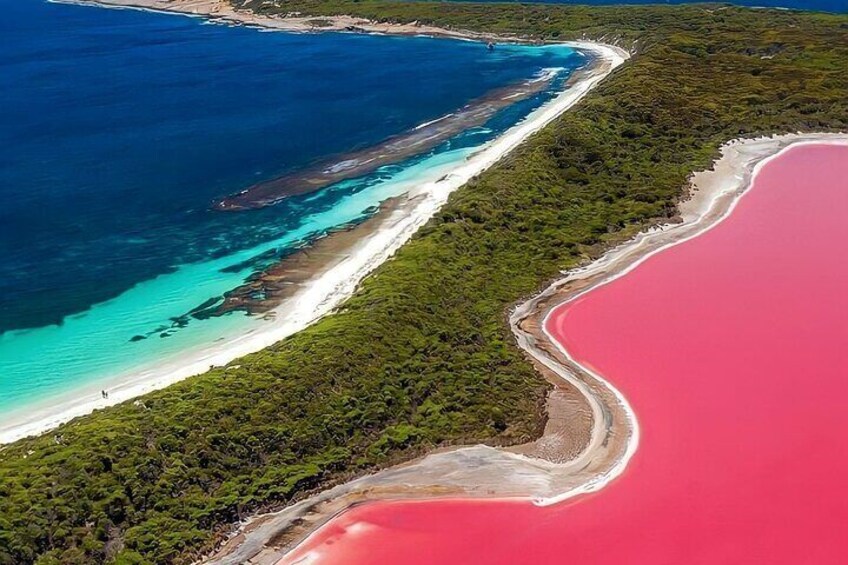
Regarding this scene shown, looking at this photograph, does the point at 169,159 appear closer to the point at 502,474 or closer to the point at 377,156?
the point at 377,156

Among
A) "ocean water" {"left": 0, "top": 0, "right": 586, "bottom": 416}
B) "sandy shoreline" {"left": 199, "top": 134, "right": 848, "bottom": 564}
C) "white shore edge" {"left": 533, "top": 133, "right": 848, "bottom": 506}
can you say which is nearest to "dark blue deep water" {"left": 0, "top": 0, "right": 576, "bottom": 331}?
"ocean water" {"left": 0, "top": 0, "right": 586, "bottom": 416}

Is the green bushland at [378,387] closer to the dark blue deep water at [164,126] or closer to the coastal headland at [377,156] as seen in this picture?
the coastal headland at [377,156]

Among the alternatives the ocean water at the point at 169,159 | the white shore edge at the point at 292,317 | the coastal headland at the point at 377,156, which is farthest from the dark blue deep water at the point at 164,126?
the white shore edge at the point at 292,317

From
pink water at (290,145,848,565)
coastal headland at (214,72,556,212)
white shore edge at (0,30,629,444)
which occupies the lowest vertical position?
pink water at (290,145,848,565)

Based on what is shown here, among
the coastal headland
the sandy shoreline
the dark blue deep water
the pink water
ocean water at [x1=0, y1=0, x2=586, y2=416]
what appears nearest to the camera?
the pink water

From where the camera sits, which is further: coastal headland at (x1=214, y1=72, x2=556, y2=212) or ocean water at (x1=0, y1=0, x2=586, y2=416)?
coastal headland at (x1=214, y1=72, x2=556, y2=212)

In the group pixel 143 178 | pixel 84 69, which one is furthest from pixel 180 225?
pixel 84 69

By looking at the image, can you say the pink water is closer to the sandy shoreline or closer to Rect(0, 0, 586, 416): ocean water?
the sandy shoreline
